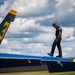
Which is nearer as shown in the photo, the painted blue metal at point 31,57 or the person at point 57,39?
the painted blue metal at point 31,57

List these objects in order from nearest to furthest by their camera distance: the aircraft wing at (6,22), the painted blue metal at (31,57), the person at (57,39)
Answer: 1. the painted blue metal at (31,57)
2. the person at (57,39)
3. the aircraft wing at (6,22)

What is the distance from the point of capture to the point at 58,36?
40.2 feet

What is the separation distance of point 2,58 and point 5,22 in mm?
9375

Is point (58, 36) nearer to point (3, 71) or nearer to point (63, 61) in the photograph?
point (63, 61)

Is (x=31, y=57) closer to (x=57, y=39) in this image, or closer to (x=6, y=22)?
(x=57, y=39)

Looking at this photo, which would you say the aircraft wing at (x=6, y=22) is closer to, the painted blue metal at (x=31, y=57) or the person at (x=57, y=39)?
the painted blue metal at (x=31, y=57)

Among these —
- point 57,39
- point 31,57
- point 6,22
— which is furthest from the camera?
point 6,22

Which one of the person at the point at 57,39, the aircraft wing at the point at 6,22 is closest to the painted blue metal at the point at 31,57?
the person at the point at 57,39

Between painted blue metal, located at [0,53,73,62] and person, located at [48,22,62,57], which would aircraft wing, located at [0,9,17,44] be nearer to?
painted blue metal, located at [0,53,73,62]

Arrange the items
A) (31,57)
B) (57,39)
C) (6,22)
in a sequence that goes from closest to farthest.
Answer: (31,57), (57,39), (6,22)

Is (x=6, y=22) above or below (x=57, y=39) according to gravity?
below

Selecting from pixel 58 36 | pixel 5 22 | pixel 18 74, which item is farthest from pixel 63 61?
pixel 5 22

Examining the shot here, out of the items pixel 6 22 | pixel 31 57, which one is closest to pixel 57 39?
pixel 31 57

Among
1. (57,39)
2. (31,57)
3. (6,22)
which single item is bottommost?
(6,22)
